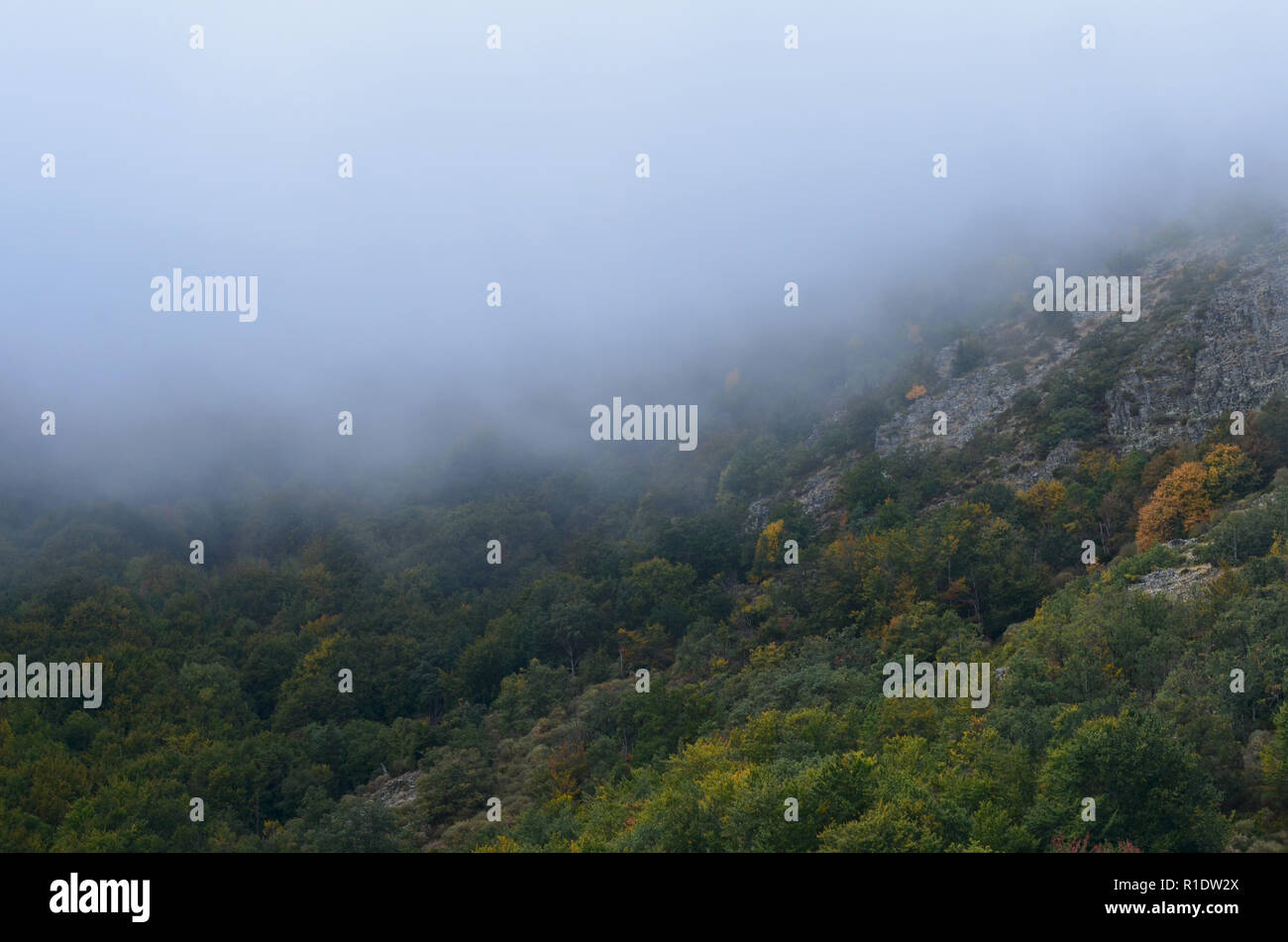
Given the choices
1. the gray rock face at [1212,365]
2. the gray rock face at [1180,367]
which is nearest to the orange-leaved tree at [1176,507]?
the gray rock face at [1212,365]

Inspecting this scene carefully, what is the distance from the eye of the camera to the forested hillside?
33656mm

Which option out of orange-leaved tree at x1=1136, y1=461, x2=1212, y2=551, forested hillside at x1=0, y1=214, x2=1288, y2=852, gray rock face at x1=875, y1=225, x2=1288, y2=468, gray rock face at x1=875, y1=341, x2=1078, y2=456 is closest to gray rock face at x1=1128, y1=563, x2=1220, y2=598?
forested hillside at x1=0, y1=214, x2=1288, y2=852

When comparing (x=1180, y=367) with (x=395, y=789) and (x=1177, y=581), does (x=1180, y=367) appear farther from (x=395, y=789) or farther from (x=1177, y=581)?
(x=395, y=789)

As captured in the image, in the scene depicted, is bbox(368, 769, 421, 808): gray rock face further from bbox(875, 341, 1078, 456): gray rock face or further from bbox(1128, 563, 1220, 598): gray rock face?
bbox(875, 341, 1078, 456): gray rock face

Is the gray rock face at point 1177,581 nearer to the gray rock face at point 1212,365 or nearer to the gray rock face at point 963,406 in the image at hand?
the gray rock face at point 1212,365

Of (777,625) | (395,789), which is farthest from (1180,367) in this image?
(395,789)

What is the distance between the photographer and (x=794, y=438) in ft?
387

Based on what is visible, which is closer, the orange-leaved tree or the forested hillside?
the forested hillside

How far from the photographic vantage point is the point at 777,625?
76.4 meters
